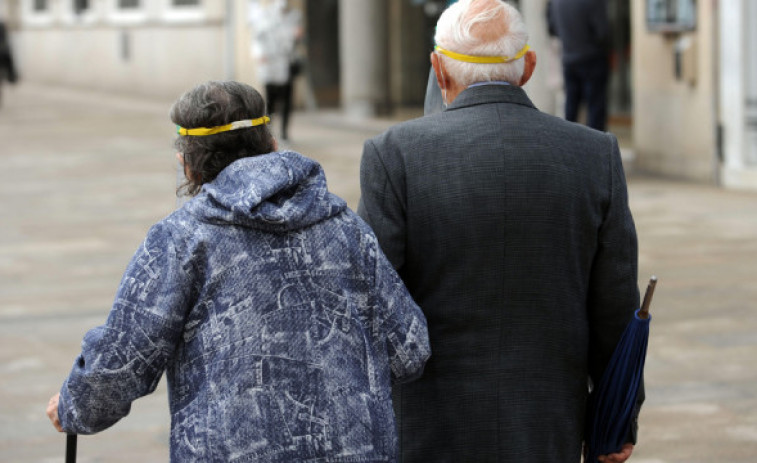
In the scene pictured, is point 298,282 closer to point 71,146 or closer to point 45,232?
point 45,232

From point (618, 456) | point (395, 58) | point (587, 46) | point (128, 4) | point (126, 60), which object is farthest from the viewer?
point (128, 4)

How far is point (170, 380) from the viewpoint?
104 inches

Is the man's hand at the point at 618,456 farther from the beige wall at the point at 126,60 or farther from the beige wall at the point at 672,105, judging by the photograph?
the beige wall at the point at 126,60

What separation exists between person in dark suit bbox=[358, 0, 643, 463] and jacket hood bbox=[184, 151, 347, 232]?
33 cm

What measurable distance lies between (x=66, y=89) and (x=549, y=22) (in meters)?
18.9

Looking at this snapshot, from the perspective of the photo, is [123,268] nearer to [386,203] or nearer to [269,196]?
[386,203]

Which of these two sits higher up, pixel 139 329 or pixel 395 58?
pixel 139 329

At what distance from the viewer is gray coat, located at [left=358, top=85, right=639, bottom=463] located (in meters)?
2.94

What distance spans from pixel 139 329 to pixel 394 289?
0.48 m

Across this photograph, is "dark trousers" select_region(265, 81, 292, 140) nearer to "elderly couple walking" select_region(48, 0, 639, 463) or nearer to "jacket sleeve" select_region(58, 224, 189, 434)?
"elderly couple walking" select_region(48, 0, 639, 463)

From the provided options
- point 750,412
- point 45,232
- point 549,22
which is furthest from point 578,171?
point 549,22

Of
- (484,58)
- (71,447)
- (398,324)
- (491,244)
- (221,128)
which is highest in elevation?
(484,58)

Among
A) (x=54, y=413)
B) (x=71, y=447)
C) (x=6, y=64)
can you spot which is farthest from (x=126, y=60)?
(x=54, y=413)

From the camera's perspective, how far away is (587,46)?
12.5 metres
